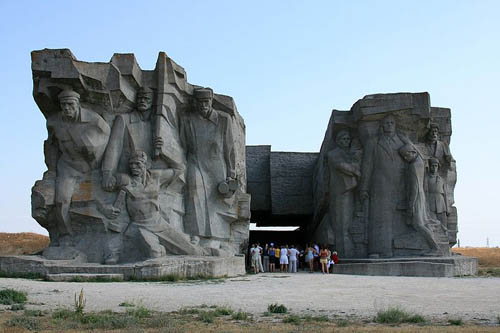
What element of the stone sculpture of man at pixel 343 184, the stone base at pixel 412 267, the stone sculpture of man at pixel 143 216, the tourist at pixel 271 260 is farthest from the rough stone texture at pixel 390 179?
the stone sculpture of man at pixel 143 216

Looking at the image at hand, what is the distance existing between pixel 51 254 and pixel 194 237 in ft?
12.2

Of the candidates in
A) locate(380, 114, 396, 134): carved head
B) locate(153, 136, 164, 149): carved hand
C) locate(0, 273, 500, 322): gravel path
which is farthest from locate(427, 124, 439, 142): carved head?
locate(153, 136, 164, 149): carved hand

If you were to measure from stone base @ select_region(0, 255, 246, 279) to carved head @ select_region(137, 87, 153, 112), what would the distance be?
169 inches

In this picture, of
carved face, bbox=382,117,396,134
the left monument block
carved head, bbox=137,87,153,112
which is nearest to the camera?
the left monument block

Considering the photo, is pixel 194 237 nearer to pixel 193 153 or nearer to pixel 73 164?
pixel 193 153

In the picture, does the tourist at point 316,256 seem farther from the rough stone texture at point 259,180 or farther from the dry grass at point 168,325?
the dry grass at point 168,325

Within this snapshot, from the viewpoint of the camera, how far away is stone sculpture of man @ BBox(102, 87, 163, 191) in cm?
1579

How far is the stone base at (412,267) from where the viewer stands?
16.6 metres

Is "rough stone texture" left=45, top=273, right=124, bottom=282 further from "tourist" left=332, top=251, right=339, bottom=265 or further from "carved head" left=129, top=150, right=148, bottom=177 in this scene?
Answer: "tourist" left=332, top=251, right=339, bottom=265

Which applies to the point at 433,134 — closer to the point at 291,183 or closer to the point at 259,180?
the point at 291,183

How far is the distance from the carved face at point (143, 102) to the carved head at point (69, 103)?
1.75 meters

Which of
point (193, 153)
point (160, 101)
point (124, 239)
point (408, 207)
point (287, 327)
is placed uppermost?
point (160, 101)

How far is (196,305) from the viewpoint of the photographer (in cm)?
902

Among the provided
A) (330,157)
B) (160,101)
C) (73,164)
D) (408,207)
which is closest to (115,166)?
(73,164)
